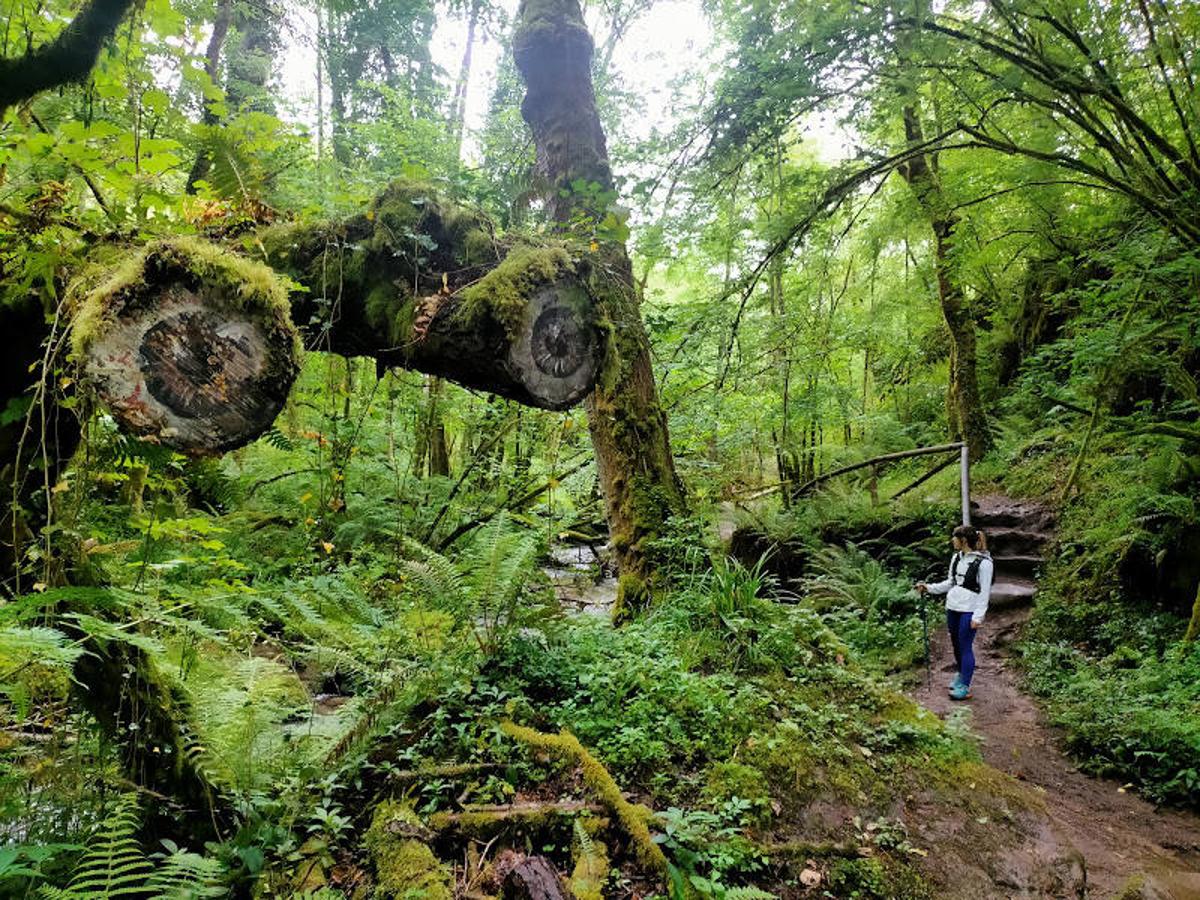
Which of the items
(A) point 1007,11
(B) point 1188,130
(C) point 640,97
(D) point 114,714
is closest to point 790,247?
(A) point 1007,11

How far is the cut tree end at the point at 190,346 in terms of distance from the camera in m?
1.79

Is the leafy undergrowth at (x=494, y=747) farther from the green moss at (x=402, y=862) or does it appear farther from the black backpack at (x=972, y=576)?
the black backpack at (x=972, y=576)

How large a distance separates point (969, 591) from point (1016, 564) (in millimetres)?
3150

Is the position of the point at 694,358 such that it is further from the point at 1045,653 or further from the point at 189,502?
the point at 189,502

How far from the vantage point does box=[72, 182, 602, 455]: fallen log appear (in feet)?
6.01

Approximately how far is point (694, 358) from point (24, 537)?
547 centimetres

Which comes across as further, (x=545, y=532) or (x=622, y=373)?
(x=622, y=373)

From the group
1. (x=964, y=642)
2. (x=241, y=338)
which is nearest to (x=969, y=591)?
(x=964, y=642)

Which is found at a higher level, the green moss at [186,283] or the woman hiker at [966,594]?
the green moss at [186,283]

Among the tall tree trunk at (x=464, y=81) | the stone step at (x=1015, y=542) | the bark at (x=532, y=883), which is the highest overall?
the tall tree trunk at (x=464, y=81)

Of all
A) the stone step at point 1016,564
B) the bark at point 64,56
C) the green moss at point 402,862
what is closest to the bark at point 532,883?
the green moss at point 402,862

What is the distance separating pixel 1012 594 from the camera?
7977 millimetres

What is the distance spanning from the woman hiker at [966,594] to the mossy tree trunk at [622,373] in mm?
3245

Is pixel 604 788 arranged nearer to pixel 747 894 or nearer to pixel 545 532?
pixel 747 894
